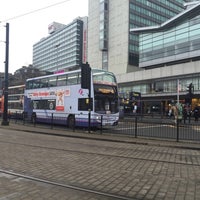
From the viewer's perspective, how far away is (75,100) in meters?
20.8

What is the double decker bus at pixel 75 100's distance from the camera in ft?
63.9

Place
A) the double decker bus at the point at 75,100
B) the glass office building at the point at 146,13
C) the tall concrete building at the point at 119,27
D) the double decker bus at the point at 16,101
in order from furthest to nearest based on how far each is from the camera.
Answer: the glass office building at the point at 146,13 < the tall concrete building at the point at 119,27 < the double decker bus at the point at 16,101 < the double decker bus at the point at 75,100

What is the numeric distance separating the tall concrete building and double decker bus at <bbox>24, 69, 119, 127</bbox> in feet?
196

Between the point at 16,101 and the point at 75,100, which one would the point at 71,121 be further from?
the point at 16,101

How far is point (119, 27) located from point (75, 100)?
228 ft

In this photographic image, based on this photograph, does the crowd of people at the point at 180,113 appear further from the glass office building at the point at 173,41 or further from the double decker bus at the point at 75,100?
the glass office building at the point at 173,41

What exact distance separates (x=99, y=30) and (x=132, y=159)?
283 feet

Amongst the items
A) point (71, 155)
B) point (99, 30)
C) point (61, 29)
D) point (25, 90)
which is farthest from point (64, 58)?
point (71, 155)

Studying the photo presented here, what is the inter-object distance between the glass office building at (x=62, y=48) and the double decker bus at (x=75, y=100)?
92752 millimetres

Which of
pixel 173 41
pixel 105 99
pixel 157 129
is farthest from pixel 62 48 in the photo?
pixel 157 129

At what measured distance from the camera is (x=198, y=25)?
58.5 m

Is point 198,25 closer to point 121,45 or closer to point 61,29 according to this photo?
point 121,45

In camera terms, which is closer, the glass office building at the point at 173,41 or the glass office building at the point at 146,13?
the glass office building at the point at 173,41

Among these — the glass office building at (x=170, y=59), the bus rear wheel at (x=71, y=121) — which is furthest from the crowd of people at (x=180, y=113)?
the glass office building at (x=170, y=59)
